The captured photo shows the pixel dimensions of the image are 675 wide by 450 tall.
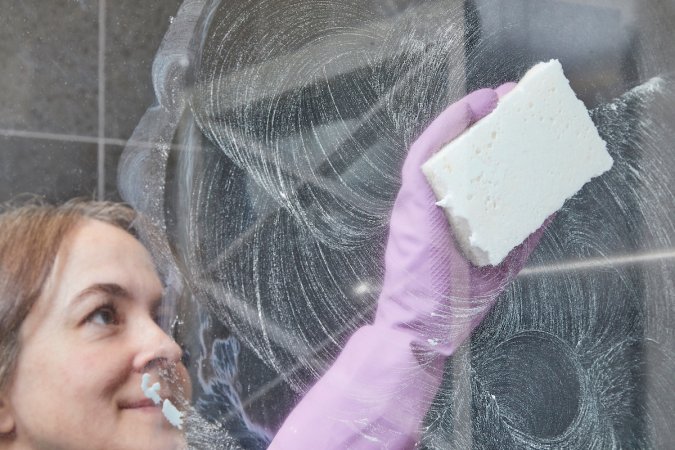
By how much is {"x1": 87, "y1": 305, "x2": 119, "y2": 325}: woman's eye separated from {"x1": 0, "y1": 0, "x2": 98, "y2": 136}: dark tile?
0.20 m

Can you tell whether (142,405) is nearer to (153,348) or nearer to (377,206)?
(153,348)

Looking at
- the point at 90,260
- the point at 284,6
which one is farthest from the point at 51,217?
the point at 284,6

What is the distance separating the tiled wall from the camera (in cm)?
78

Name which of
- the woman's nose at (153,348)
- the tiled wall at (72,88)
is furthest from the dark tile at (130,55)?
the woman's nose at (153,348)

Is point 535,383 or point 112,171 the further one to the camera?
point 112,171

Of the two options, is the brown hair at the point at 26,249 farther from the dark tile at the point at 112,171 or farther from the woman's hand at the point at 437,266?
the woman's hand at the point at 437,266

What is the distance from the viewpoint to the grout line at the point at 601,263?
2.07ft

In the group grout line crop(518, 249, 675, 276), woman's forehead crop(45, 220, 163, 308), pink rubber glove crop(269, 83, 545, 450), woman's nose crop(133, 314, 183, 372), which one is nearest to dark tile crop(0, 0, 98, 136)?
woman's forehead crop(45, 220, 163, 308)

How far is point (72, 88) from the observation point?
0.80m

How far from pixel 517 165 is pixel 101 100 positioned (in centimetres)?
46

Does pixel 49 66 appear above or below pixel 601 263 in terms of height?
above

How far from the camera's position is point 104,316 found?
2.48ft

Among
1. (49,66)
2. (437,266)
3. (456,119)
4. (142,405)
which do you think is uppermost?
(49,66)

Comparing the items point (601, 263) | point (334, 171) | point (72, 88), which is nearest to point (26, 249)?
point (72, 88)
